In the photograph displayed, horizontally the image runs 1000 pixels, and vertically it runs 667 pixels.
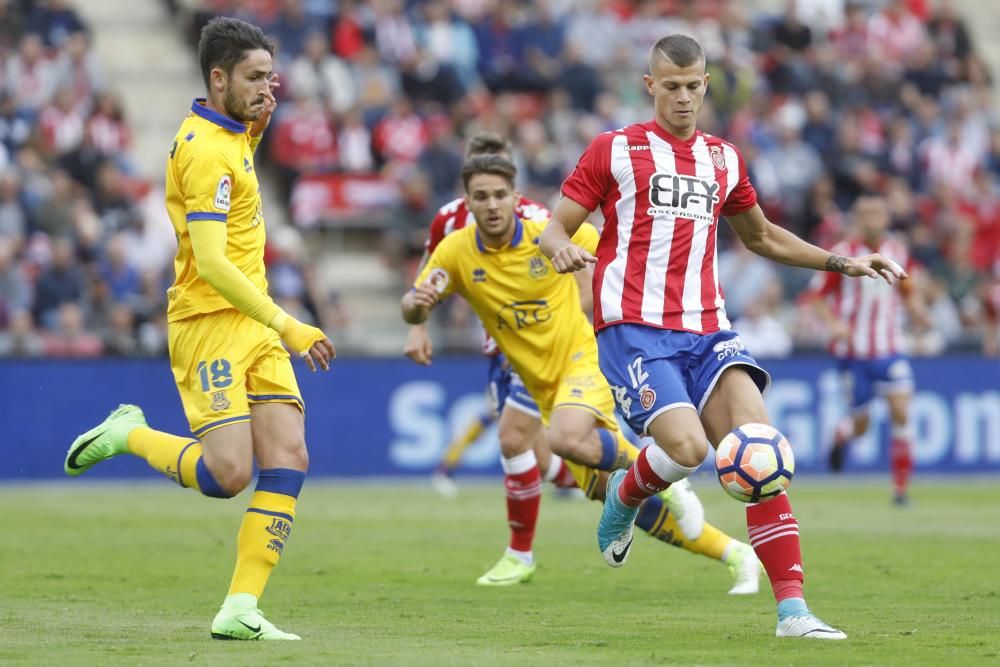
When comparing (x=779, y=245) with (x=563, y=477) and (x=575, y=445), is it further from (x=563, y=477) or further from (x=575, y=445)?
(x=563, y=477)

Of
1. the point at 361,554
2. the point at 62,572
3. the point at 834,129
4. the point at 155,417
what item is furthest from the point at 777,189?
the point at 62,572

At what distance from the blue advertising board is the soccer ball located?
12198 mm

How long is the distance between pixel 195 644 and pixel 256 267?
5.71ft

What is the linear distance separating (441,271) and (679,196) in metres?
2.47

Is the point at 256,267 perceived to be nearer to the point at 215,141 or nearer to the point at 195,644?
the point at 215,141

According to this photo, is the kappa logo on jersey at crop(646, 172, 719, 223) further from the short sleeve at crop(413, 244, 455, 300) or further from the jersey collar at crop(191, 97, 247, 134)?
the short sleeve at crop(413, 244, 455, 300)

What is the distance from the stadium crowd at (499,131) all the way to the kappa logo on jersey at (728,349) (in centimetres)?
1271

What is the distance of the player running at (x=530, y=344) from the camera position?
32.6 ft

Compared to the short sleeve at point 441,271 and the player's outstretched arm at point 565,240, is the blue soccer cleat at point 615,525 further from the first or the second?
the short sleeve at point 441,271

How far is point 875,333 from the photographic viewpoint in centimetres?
1741

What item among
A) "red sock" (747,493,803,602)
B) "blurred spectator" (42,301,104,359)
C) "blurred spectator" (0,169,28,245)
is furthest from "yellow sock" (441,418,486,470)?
"red sock" (747,493,803,602)

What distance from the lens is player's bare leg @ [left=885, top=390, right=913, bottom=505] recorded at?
1714cm

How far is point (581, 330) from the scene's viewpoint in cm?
1043

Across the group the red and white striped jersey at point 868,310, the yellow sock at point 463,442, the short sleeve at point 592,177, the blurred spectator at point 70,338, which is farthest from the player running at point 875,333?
the short sleeve at point 592,177
